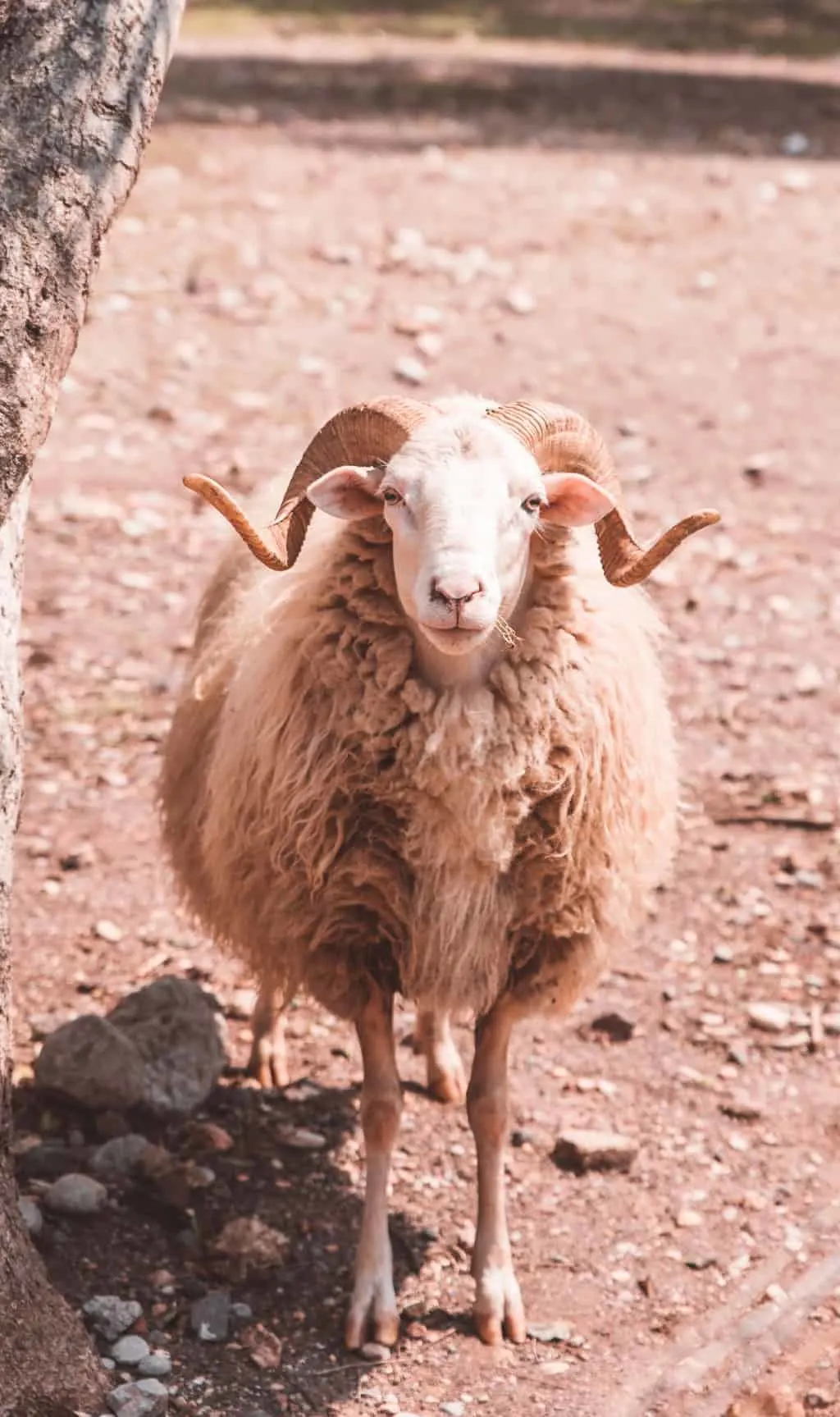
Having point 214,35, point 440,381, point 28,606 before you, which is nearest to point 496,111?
point 214,35

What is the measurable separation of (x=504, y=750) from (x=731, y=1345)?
57.1 inches

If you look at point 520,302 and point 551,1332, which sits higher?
point 520,302

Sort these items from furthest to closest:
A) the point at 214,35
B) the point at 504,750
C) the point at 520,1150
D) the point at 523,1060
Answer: the point at 214,35, the point at 523,1060, the point at 520,1150, the point at 504,750

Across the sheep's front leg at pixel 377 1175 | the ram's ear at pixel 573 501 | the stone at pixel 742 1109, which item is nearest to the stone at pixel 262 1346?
the sheep's front leg at pixel 377 1175

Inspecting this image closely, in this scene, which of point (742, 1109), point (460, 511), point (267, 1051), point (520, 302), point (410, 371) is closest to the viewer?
point (460, 511)

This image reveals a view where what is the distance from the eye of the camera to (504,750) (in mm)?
4172

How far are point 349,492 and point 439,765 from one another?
0.65 m

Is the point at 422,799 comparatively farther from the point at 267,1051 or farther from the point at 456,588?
the point at 267,1051

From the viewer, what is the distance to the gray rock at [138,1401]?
372 cm

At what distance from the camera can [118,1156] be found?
15.1 ft

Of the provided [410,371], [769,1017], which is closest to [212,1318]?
[769,1017]

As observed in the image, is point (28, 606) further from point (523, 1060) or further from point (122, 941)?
point (523, 1060)

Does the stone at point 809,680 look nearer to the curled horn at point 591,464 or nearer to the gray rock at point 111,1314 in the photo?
the curled horn at point 591,464

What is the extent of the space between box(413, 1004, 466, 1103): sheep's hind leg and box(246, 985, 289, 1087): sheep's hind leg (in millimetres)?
401
